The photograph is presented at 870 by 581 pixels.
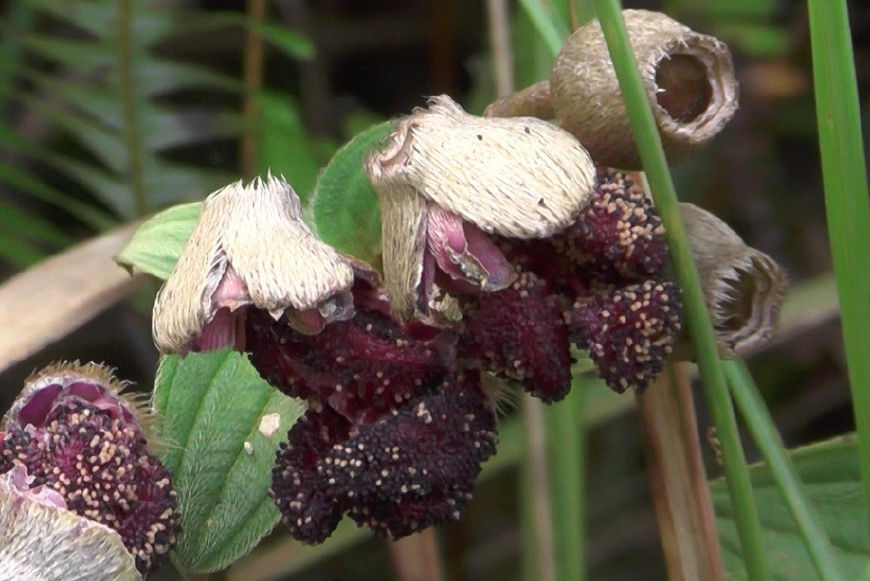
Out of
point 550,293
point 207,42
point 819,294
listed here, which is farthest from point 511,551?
point 550,293

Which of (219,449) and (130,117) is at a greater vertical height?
(130,117)

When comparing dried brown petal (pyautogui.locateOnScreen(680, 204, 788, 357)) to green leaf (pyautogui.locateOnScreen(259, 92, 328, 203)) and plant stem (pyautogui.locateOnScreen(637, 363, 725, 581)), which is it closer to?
plant stem (pyautogui.locateOnScreen(637, 363, 725, 581))

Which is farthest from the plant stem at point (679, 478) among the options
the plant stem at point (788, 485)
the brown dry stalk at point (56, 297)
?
the brown dry stalk at point (56, 297)

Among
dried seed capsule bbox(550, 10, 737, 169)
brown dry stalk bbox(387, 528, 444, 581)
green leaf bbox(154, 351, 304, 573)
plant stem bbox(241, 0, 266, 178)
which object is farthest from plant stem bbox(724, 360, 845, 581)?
plant stem bbox(241, 0, 266, 178)

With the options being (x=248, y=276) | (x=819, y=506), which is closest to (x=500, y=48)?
(x=819, y=506)

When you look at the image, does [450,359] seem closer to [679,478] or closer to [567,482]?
[679,478]

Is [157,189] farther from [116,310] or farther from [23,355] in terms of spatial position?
[23,355]
